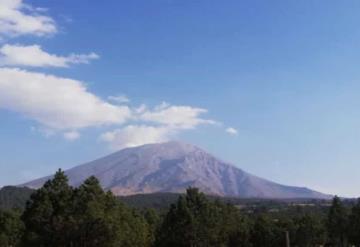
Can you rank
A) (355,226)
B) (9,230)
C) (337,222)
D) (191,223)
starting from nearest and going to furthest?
1. (191,223)
2. (9,230)
3. (355,226)
4. (337,222)

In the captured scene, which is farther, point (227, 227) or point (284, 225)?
point (284, 225)

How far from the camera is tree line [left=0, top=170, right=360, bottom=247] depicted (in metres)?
68.9

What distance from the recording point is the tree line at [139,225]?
226 feet

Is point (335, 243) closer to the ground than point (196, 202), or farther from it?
closer to the ground

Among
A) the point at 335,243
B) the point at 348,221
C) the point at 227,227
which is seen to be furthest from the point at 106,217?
the point at 335,243

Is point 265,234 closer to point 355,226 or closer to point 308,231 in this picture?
point 308,231

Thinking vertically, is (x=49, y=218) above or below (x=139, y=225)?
above

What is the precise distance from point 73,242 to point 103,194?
682 cm

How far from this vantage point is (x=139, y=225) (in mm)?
87875

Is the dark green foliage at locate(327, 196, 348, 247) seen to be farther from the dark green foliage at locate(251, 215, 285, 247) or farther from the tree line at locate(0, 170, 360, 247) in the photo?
the dark green foliage at locate(251, 215, 285, 247)

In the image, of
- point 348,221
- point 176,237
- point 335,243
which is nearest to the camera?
point 176,237

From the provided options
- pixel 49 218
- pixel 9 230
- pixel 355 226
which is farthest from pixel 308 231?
pixel 49 218

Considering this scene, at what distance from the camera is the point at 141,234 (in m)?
86.5

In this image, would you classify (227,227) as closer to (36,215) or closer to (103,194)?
(103,194)
